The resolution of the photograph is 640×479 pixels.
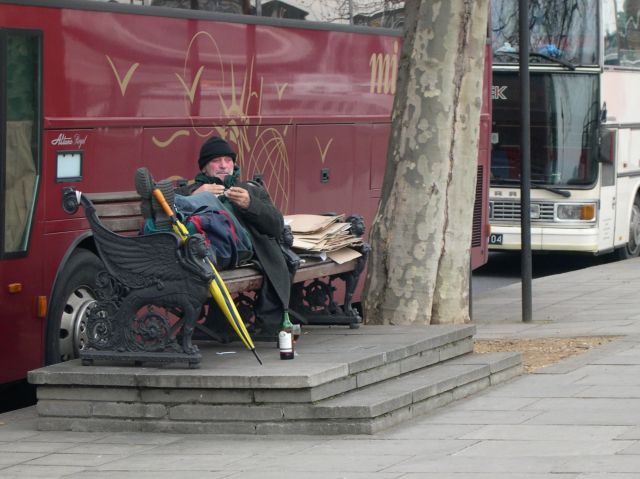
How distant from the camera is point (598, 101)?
20.9m

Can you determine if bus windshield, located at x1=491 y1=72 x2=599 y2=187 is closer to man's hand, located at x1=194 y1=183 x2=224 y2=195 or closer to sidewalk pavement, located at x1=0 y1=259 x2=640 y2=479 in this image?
sidewalk pavement, located at x1=0 y1=259 x2=640 y2=479

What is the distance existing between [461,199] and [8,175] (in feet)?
13.0

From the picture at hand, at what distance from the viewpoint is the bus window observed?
394 inches

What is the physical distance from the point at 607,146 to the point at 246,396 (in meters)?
13.5

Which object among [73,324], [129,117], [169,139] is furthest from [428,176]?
[73,324]

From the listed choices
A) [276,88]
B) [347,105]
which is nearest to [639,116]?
[347,105]

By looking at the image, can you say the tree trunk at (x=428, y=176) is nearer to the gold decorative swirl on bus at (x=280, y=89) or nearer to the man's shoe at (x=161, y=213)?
the gold decorative swirl on bus at (x=280, y=89)

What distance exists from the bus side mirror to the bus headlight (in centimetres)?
63

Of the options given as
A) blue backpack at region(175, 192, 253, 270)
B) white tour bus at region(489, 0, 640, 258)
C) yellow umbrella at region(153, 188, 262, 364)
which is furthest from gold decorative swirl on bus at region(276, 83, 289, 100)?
white tour bus at region(489, 0, 640, 258)

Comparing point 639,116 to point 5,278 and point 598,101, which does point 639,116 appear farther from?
point 5,278

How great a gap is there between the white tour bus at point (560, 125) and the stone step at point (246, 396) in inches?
462

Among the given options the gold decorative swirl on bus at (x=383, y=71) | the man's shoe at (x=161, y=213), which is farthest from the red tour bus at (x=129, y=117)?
the man's shoe at (x=161, y=213)

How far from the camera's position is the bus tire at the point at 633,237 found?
2258 cm

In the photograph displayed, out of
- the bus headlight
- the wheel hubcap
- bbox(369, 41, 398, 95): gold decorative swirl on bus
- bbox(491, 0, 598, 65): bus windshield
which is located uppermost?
bbox(491, 0, 598, 65): bus windshield
